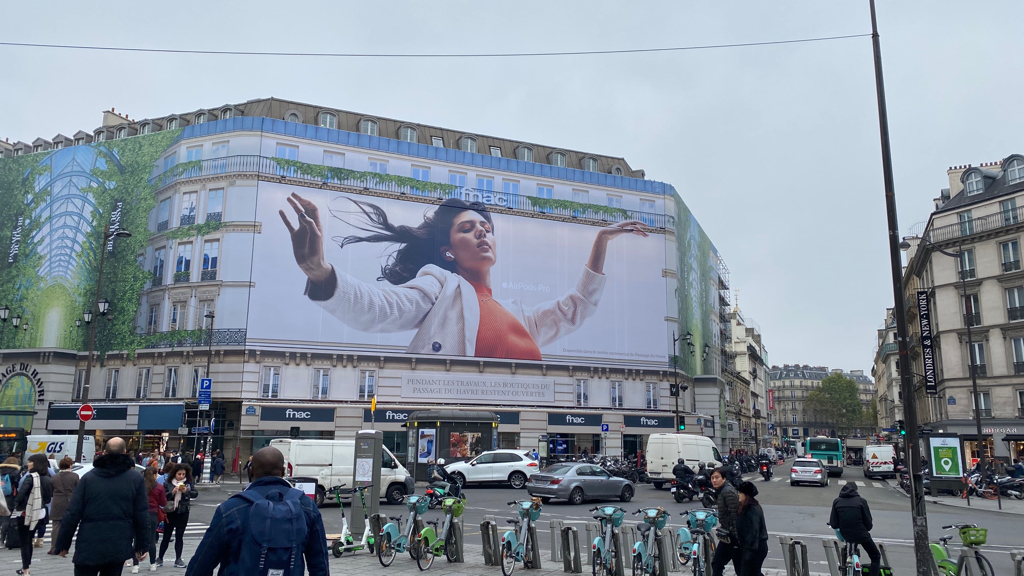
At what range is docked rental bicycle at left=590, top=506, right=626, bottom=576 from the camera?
1100cm

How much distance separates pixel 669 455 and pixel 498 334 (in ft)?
49.7

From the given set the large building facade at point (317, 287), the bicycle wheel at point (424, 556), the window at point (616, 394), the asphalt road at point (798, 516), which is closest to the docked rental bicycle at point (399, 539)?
the bicycle wheel at point (424, 556)

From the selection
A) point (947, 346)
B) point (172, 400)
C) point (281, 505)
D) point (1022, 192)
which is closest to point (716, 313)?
point (947, 346)

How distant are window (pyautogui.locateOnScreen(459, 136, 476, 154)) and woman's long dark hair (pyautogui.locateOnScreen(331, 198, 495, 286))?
20.7ft

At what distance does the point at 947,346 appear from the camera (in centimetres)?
4750

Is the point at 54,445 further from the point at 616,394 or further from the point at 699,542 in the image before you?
the point at 616,394

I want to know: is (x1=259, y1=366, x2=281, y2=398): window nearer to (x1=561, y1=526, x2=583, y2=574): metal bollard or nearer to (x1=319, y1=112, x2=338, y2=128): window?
(x1=319, y1=112, x2=338, y2=128): window

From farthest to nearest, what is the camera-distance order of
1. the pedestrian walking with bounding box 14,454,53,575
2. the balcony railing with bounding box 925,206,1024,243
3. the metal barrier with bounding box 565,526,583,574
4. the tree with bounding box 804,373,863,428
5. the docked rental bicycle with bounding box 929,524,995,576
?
the tree with bounding box 804,373,863,428, the balcony railing with bounding box 925,206,1024,243, the metal barrier with bounding box 565,526,583,574, the pedestrian walking with bounding box 14,454,53,575, the docked rental bicycle with bounding box 929,524,995,576

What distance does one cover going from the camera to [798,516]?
842 inches

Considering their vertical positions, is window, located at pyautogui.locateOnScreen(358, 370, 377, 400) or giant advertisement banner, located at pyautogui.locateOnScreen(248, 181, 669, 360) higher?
giant advertisement banner, located at pyautogui.locateOnScreen(248, 181, 669, 360)

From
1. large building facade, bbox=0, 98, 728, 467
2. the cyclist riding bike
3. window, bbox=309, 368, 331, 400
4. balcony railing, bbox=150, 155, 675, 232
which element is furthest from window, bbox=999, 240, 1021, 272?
the cyclist riding bike

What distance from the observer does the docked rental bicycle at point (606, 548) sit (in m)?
11.0

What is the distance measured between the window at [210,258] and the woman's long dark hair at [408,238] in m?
6.38

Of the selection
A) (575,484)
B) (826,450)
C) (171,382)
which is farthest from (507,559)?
(826,450)
